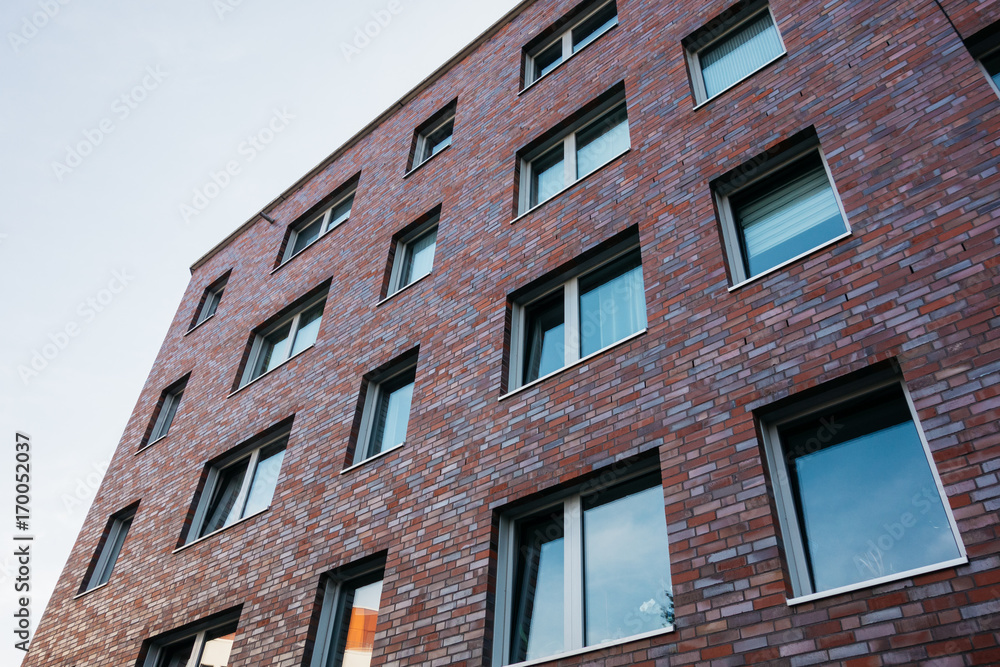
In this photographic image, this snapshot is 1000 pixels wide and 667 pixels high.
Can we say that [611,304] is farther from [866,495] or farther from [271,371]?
[271,371]

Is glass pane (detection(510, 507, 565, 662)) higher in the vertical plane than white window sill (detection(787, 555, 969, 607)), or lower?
higher

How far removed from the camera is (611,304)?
9.32 metres

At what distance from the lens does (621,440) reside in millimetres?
7453

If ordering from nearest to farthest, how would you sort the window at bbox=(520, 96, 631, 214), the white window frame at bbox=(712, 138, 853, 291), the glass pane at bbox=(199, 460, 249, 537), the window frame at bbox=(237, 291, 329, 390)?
the white window frame at bbox=(712, 138, 853, 291) < the window at bbox=(520, 96, 631, 214) < the glass pane at bbox=(199, 460, 249, 537) < the window frame at bbox=(237, 291, 329, 390)

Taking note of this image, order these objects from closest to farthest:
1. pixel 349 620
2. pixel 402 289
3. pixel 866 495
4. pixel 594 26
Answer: pixel 866 495
pixel 349 620
pixel 402 289
pixel 594 26

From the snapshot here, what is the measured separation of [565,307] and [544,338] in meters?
0.50

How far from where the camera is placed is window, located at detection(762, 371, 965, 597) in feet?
18.0

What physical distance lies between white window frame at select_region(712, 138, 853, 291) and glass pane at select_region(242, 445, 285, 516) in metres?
7.44

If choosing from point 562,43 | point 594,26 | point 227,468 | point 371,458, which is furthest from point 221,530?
point 594,26

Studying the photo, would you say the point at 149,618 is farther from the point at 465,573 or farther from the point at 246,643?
the point at 465,573

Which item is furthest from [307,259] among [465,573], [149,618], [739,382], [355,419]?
[739,382]

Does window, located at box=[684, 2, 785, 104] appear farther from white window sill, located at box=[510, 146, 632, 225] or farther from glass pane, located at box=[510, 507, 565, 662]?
glass pane, located at box=[510, 507, 565, 662]

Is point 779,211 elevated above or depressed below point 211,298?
below

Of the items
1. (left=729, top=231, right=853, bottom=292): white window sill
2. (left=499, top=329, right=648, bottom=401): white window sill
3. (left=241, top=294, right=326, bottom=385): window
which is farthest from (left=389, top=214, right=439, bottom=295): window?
(left=729, top=231, right=853, bottom=292): white window sill
